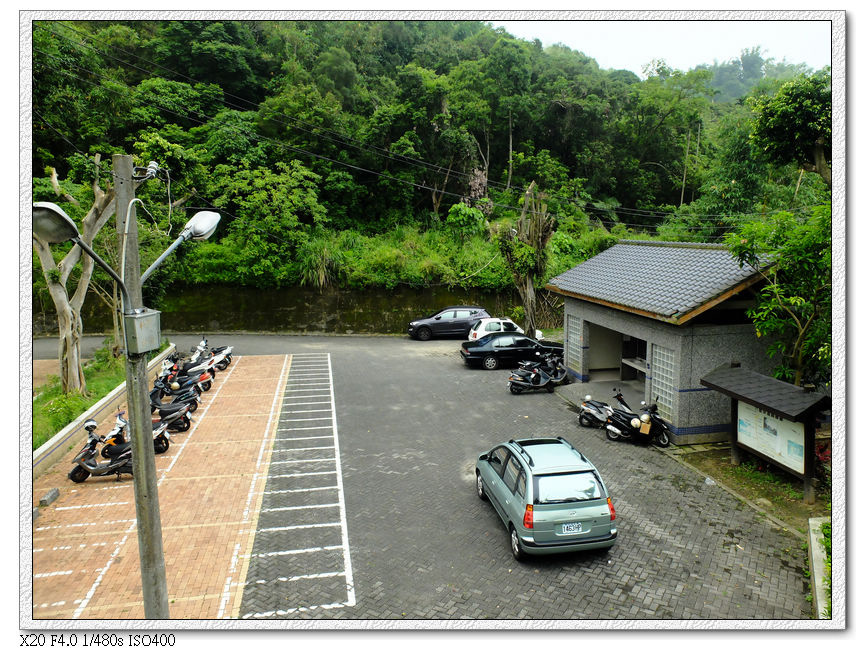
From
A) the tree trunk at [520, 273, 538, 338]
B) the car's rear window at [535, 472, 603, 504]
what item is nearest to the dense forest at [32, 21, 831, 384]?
the tree trunk at [520, 273, 538, 338]

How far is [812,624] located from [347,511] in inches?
249

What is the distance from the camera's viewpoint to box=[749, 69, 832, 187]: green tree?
14.8 m

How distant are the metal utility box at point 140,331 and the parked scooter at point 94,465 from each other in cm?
652

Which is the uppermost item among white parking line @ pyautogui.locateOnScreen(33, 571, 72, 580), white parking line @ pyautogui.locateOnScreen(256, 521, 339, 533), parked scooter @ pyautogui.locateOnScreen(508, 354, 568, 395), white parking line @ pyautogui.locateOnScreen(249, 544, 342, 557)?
parked scooter @ pyautogui.locateOnScreen(508, 354, 568, 395)

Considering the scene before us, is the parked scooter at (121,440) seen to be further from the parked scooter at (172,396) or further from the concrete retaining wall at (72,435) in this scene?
the parked scooter at (172,396)

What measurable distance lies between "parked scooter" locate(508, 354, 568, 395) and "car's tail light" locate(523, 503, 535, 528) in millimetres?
8796

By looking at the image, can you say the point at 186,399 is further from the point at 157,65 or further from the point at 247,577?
the point at 157,65

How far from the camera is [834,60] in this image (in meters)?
Result: 5.91

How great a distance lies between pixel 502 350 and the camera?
19547 mm

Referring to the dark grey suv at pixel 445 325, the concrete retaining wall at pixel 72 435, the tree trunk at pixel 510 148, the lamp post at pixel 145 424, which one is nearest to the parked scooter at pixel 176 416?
the concrete retaining wall at pixel 72 435

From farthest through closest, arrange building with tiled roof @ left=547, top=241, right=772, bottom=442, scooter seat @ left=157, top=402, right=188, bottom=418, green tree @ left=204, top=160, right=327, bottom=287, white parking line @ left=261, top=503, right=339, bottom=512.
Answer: green tree @ left=204, top=160, right=327, bottom=287, scooter seat @ left=157, top=402, right=188, bottom=418, building with tiled roof @ left=547, top=241, right=772, bottom=442, white parking line @ left=261, top=503, right=339, bottom=512

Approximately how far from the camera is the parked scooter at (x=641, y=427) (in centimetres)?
1209

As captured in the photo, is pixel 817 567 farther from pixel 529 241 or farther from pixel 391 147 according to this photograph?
pixel 391 147

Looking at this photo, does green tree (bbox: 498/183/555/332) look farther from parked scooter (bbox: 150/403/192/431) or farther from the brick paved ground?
parked scooter (bbox: 150/403/192/431)
